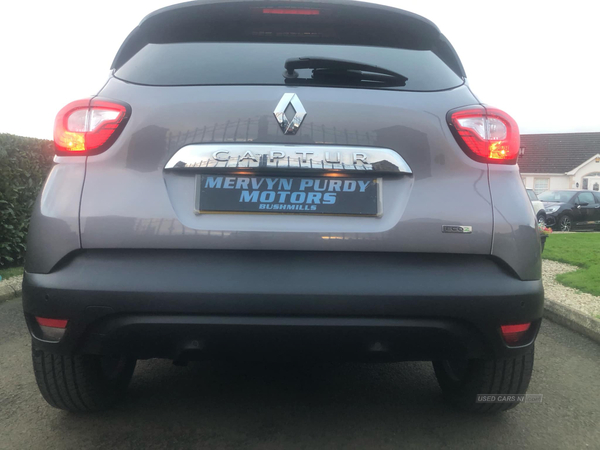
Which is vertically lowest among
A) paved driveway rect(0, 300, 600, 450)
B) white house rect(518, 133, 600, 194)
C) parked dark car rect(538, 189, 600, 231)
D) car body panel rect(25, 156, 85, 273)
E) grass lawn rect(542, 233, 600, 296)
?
white house rect(518, 133, 600, 194)

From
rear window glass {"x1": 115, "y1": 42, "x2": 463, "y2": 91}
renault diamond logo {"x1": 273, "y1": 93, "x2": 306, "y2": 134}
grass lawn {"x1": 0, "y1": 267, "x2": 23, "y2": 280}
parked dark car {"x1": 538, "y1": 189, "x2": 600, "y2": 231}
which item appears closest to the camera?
renault diamond logo {"x1": 273, "y1": 93, "x2": 306, "y2": 134}

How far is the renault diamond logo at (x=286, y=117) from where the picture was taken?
187 centimetres

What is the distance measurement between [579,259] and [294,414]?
22.5 feet

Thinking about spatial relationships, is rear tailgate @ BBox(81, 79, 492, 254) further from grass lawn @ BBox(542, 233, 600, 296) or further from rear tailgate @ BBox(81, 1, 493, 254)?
grass lawn @ BBox(542, 233, 600, 296)

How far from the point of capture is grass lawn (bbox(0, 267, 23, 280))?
5779 millimetres

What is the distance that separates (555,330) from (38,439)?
3845 millimetres

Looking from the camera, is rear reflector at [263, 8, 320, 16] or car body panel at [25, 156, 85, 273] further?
rear reflector at [263, 8, 320, 16]

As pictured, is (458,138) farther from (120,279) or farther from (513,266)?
(120,279)

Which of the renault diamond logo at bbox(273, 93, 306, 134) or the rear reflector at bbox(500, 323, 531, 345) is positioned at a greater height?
the renault diamond logo at bbox(273, 93, 306, 134)

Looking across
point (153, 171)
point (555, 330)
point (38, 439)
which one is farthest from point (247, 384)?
point (555, 330)

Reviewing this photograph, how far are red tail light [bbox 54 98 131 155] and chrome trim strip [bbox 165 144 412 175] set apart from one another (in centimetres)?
25

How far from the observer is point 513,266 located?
1.85m

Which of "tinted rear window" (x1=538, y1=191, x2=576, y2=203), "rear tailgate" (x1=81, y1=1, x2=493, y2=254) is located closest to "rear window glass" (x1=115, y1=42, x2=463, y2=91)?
"rear tailgate" (x1=81, y1=1, x2=493, y2=254)

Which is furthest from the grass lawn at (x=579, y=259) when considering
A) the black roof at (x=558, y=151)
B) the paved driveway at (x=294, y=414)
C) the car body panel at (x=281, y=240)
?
the black roof at (x=558, y=151)
